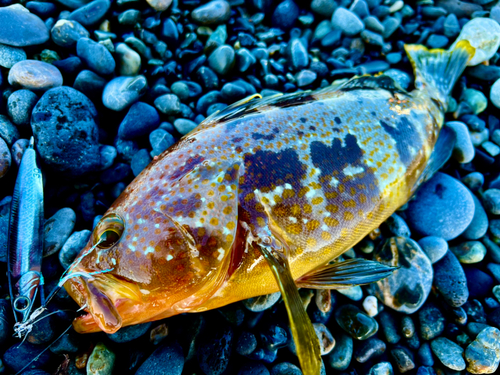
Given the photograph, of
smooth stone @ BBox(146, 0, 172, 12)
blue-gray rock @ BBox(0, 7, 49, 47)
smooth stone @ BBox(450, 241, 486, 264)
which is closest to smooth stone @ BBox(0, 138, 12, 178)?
blue-gray rock @ BBox(0, 7, 49, 47)

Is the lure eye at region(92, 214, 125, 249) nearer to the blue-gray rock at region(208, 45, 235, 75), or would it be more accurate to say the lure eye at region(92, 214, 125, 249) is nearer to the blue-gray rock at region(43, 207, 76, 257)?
the blue-gray rock at region(43, 207, 76, 257)

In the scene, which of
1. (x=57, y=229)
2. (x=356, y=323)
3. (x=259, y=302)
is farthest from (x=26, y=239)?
(x=356, y=323)

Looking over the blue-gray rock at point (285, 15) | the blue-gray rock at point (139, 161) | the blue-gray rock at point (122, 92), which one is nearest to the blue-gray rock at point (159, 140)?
the blue-gray rock at point (139, 161)

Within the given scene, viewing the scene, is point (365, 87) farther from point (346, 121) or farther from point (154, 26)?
point (154, 26)

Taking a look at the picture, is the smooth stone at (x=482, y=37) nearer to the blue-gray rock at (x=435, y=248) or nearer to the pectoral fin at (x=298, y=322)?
the blue-gray rock at (x=435, y=248)

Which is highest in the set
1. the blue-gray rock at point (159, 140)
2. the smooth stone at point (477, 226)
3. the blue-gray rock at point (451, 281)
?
the blue-gray rock at point (159, 140)

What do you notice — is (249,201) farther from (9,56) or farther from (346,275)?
(9,56)
